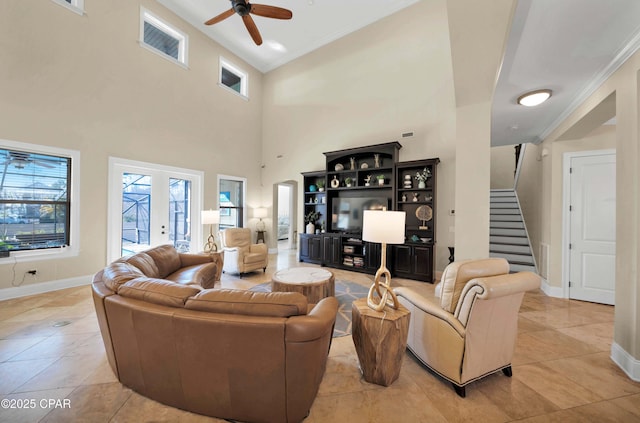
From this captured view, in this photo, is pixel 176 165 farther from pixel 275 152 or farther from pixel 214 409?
pixel 214 409

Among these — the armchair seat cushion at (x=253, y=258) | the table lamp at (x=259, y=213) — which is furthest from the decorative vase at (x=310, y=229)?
the table lamp at (x=259, y=213)

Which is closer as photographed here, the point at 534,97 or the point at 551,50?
the point at 551,50

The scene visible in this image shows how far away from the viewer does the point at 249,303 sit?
1.35 m

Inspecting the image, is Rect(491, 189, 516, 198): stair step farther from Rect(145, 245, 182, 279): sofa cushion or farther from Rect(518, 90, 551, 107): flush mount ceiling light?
Rect(145, 245, 182, 279): sofa cushion

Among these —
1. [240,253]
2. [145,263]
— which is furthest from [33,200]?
[240,253]

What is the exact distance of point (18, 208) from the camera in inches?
140

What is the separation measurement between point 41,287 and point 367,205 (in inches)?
227

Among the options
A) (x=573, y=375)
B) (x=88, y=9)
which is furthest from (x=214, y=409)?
(x=88, y=9)

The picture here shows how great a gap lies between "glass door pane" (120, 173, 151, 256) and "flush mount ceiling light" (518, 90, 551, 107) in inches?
254

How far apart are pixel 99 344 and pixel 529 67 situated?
4.89 metres

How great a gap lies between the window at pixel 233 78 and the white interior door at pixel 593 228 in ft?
25.0

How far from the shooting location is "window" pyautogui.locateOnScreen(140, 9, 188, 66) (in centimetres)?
497

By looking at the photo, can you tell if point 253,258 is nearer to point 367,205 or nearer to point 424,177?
point 367,205

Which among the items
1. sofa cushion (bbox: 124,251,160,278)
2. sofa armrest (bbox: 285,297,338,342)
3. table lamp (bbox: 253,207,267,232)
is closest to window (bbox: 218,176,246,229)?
table lamp (bbox: 253,207,267,232)
